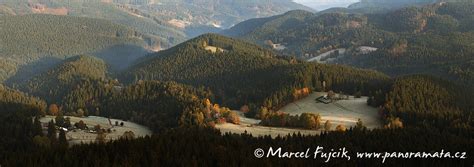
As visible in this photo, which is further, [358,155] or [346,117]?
[346,117]

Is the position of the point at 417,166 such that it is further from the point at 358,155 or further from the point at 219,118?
the point at 219,118

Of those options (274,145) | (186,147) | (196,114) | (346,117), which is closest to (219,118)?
(196,114)

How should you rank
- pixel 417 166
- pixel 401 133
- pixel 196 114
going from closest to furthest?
pixel 417 166, pixel 401 133, pixel 196 114

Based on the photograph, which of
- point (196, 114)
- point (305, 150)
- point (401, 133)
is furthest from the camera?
point (196, 114)

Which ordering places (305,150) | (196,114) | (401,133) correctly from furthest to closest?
(196,114) → (401,133) → (305,150)

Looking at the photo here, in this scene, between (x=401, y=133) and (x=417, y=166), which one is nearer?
(x=417, y=166)

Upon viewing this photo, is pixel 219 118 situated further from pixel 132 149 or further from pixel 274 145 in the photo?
pixel 132 149

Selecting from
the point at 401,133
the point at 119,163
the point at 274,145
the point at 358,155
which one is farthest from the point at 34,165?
the point at 401,133

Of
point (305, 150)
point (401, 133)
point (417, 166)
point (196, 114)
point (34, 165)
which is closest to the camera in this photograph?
point (34, 165)

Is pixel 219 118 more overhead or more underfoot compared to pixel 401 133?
more underfoot
